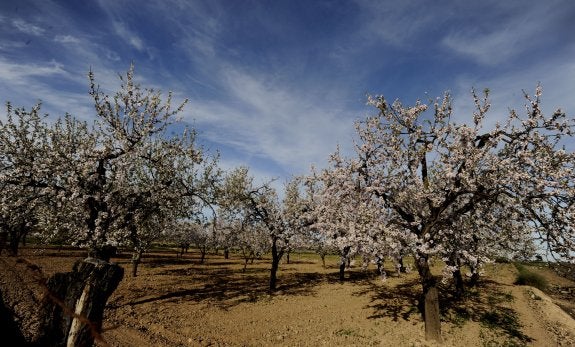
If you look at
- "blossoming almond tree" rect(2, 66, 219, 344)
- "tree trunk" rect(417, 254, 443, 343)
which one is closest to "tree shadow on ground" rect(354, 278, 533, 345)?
"tree trunk" rect(417, 254, 443, 343)

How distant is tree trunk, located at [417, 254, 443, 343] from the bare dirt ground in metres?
0.56

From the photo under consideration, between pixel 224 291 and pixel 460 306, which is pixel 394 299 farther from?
pixel 224 291

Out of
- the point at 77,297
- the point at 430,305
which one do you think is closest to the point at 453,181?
the point at 430,305

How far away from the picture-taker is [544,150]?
1359cm

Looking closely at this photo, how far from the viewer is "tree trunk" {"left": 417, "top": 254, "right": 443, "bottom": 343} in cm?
1744

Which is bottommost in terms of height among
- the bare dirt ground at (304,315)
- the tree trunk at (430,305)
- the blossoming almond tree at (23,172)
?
the bare dirt ground at (304,315)

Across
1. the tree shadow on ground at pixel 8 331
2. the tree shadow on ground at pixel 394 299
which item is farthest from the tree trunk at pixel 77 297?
the tree shadow on ground at pixel 394 299

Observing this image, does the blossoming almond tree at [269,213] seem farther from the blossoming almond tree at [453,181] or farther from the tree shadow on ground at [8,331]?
the tree shadow on ground at [8,331]

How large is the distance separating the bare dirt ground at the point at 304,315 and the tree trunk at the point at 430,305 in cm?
56

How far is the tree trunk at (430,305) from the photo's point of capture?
687 inches

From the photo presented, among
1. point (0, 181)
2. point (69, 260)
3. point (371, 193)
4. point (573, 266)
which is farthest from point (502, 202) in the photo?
point (69, 260)

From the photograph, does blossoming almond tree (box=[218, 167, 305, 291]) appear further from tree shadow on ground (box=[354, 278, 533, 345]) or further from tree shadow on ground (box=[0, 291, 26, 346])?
tree shadow on ground (box=[0, 291, 26, 346])

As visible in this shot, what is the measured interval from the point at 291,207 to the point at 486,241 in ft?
51.6

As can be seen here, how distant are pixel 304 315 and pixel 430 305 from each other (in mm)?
7913
